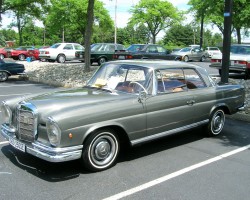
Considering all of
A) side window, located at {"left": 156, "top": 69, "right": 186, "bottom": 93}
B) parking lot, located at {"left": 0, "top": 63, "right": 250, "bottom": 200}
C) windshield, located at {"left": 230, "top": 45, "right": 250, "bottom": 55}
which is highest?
windshield, located at {"left": 230, "top": 45, "right": 250, "bottom": 55}

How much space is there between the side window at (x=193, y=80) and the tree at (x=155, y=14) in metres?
40.9

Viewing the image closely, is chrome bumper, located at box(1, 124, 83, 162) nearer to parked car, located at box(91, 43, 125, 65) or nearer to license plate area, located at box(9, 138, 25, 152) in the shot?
license plate area, located at box(9, 138, 25, 152)

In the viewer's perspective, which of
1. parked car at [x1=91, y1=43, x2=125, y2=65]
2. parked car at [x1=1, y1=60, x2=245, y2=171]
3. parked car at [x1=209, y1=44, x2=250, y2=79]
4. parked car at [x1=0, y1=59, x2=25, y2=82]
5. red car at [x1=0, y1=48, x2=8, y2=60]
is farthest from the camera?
red car at [x1=0, y1=48, x2=8, y2=60]

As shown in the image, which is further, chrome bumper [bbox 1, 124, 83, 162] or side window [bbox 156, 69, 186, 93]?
side window [bbox 156, 69, 186, 93]

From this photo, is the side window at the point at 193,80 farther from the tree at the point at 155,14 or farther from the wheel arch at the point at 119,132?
the tree at the point at 155,14

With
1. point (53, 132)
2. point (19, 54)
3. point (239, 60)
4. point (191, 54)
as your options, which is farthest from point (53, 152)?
point (19, 54)

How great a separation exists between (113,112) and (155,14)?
42.8 m

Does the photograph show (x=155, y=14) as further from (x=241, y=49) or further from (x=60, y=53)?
(x=241, y=49)

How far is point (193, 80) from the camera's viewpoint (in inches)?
244

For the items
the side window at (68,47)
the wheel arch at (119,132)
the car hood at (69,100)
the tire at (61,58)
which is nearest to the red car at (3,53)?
the tire at (61,58)

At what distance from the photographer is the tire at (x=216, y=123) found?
6477mm

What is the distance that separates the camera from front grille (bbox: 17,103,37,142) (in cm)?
445

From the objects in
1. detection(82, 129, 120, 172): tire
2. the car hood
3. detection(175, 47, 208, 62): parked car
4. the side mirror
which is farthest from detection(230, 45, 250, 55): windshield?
detection(175, 47, 208, 62): parked car

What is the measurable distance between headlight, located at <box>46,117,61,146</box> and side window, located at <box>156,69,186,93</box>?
196cm
